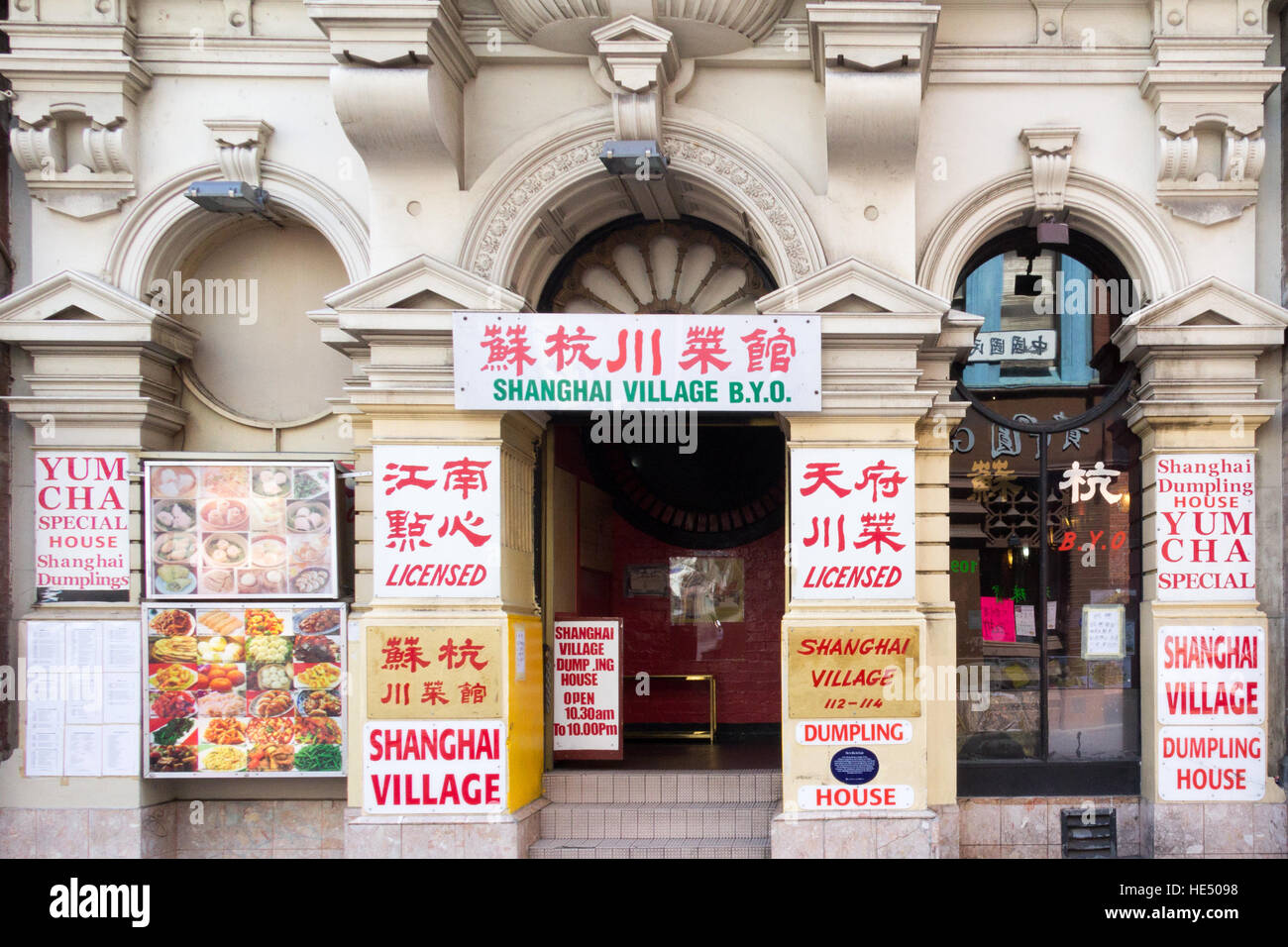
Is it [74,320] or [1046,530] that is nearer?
[74,320]

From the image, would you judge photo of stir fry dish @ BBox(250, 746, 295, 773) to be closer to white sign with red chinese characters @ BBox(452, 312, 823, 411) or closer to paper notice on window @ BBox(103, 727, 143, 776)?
paper notice on window @ BBox(103, 727, 143, 776)

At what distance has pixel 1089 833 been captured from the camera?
392 inches

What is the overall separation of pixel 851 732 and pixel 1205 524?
3.58 metres

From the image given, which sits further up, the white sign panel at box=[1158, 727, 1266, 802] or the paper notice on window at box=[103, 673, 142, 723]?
the paper notice on window at box=[103, 673, 142, 723]

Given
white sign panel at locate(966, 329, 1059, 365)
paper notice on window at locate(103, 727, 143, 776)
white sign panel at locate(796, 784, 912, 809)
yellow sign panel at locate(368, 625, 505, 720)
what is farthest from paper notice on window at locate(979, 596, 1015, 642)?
paper notice on window at locate(103, 727, 143, 776)

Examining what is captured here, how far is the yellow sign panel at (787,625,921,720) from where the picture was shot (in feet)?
30.0

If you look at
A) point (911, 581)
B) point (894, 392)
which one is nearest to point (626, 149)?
point (894, 392)

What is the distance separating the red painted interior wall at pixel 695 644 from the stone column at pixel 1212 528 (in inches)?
175

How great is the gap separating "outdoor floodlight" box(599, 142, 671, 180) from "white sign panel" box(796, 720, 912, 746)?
4600 millimetres

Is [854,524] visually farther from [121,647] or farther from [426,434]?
[121,647]

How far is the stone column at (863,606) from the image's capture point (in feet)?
29.7

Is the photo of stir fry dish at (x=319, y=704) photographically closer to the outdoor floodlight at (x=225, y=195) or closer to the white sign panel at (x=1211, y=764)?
the outdoor floodlight at (x=225, y=195)

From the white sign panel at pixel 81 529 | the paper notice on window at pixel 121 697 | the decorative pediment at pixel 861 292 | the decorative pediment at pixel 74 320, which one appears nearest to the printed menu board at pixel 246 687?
the paper notice on window at pixel 121 697

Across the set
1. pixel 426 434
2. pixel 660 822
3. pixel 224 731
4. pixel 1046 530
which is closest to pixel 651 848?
pixel 660 822
